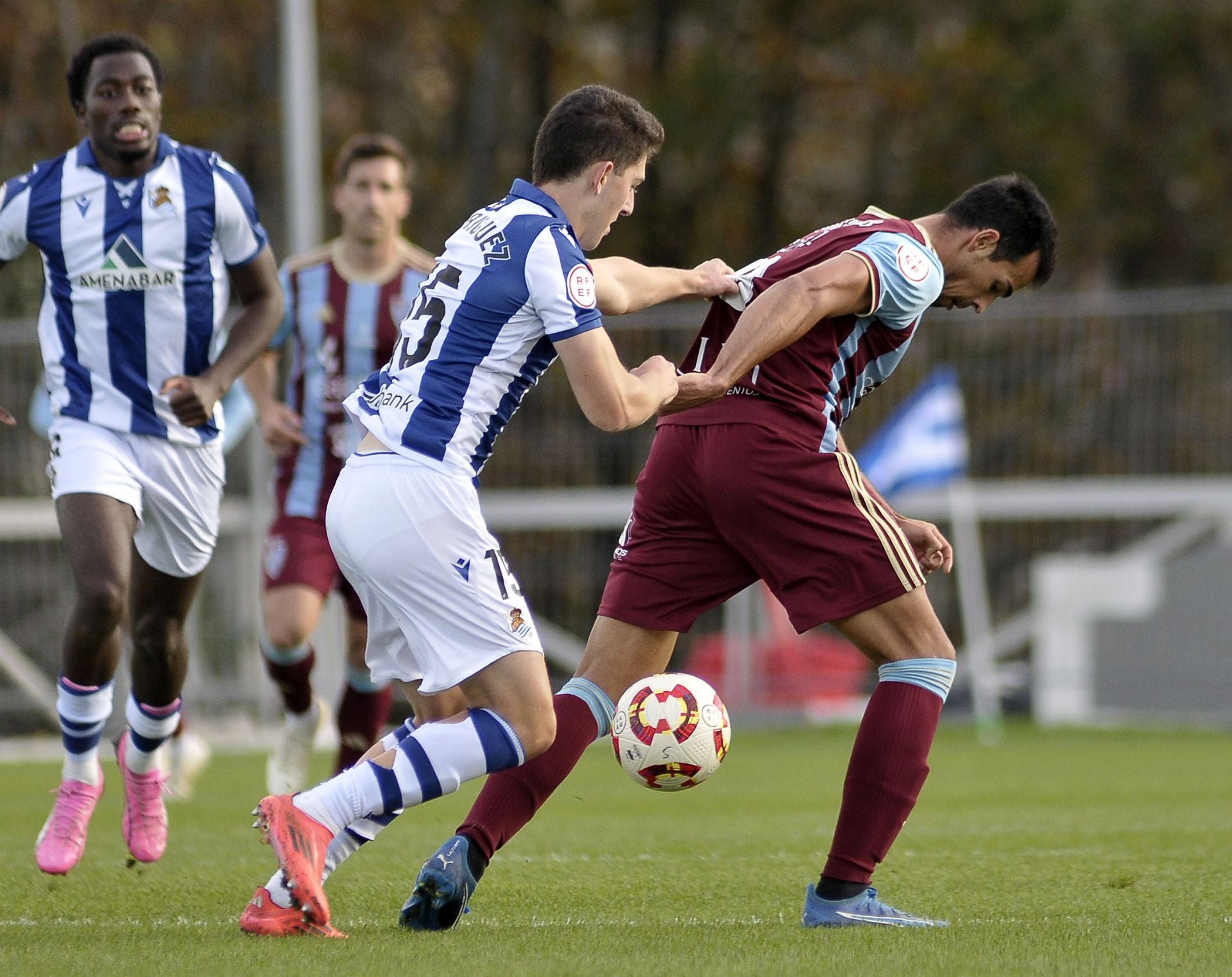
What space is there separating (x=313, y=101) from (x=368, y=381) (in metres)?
10.5

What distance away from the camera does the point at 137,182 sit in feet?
20.3

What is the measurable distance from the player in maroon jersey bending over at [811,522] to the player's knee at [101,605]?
4.83ft

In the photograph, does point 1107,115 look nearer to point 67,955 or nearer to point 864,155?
point 864,155

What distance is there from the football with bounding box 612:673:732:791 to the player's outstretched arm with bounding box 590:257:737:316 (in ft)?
3.30

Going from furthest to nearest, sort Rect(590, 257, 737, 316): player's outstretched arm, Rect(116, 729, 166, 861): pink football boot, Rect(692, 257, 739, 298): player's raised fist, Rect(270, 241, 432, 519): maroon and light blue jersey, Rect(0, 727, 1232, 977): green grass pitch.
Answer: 1. Rect(270, 241, 432, 519): maroon and light blue jersey
2. Rect(116, 729, 166, 861): pink football boot
3. Rect(692, 257, 739, 298): player's raised fist
4. Rect(590, 257, 737, 316): player's outstretched arm
5. Rect(0, 727, 1232, 977): green grass pitch

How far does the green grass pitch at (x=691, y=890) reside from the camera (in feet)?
13.9

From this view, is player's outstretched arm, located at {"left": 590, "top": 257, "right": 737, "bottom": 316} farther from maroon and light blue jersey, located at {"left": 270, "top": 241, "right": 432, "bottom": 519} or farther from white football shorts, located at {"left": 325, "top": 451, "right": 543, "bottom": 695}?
maroon and light blue jersey, located at {"left": 270, "top": 241, "right": 432, "bottom": 519}

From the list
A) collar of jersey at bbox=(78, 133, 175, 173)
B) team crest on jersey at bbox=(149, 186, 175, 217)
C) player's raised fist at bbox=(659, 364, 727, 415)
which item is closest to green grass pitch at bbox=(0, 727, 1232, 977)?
player's raised fist at bbox=(659, 364, 727, 415)

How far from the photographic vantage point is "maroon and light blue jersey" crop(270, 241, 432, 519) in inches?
315

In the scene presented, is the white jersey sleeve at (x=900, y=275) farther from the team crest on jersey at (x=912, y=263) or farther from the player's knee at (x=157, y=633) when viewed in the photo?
the player's knee at (x=157, y=633)

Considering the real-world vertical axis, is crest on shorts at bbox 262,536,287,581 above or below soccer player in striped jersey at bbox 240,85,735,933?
below

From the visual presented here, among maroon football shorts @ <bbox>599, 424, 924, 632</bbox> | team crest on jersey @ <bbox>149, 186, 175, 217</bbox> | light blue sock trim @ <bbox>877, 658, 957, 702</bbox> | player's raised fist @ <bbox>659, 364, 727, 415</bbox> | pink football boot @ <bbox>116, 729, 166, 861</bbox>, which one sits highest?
team crest on jersey @ <bbox>149, 186, 175, 217</bbox>

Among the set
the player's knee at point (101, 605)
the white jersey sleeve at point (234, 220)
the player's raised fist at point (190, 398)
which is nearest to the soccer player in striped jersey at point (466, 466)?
the player's knee at point (101, 605)

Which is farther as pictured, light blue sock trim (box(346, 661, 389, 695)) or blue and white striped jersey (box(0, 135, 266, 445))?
light blue sock trim (box(346, 661, 389, 695))
